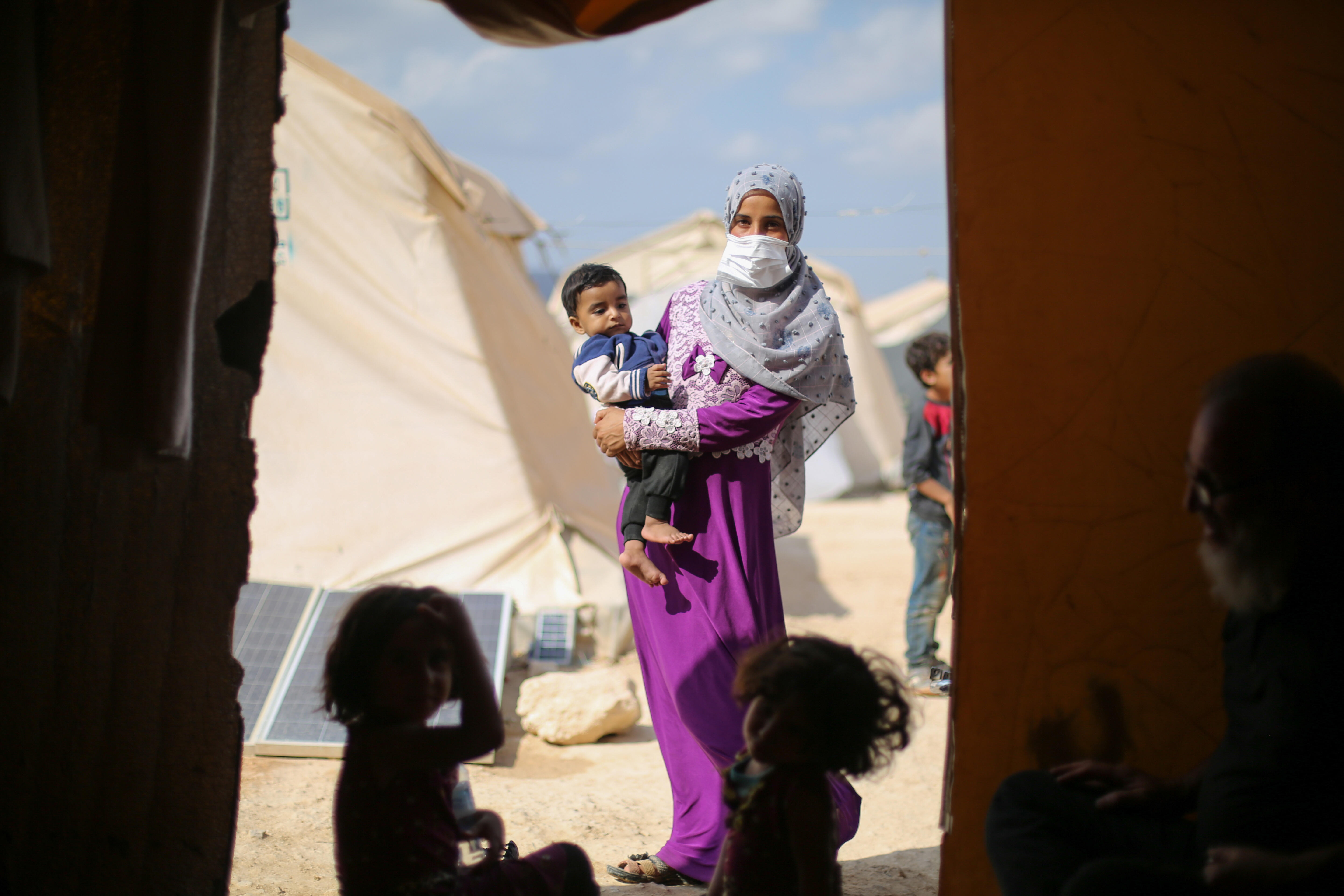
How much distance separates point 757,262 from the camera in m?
2.36

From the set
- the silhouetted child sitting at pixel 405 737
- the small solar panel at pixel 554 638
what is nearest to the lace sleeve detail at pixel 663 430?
the silhouetted child sitting at pixel 405 737

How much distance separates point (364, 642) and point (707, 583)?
1.00 m

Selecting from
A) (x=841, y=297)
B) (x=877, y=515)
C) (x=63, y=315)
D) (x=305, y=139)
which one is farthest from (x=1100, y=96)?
(x=841, y=297)

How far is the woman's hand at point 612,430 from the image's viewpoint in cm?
237

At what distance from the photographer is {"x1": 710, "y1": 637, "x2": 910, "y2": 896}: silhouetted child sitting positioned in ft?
5.25

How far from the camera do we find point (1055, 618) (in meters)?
1.89

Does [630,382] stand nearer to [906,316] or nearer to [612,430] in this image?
[612,430]

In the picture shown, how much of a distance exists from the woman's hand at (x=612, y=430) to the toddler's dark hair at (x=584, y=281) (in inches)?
11.6

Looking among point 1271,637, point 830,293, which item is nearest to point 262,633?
point 1271,637

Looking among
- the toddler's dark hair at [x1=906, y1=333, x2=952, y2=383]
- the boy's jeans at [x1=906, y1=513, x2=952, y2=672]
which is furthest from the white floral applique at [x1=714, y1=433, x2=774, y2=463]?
the boy's jeans at [x1=906, y1=513, x2=952, y2=672]

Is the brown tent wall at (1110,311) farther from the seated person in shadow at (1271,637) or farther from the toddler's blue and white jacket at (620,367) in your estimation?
the toddler's blue and white jacket at (620,367)

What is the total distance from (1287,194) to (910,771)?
2.59m

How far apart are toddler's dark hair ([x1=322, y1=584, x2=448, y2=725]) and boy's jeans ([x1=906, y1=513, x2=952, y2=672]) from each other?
11.7ft

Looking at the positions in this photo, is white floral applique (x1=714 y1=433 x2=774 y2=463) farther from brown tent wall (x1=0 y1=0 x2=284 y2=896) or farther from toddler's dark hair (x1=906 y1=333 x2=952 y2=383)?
toddler's dark hair (x1=906 y1=333 x2=952 y2=383)
